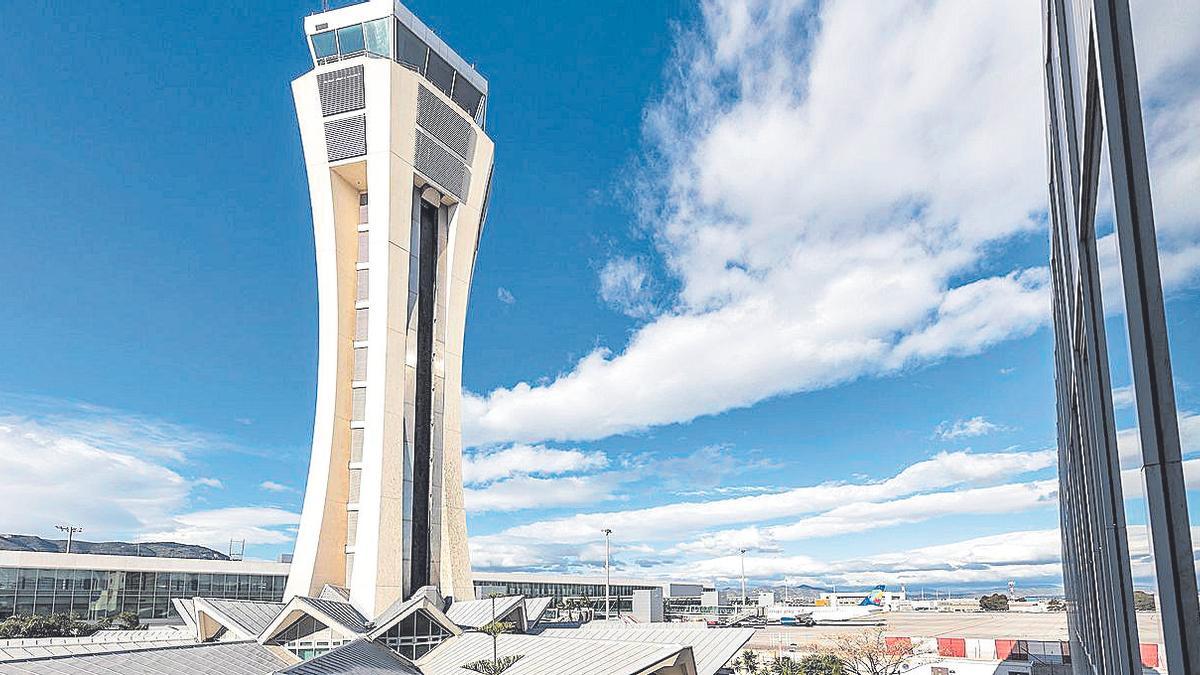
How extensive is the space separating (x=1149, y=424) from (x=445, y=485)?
144ft

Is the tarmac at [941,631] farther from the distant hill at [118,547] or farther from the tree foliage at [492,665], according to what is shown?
the distant hill at [118,547]

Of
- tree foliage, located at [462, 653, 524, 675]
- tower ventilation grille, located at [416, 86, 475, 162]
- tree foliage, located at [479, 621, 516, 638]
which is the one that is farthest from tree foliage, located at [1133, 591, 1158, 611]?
tower ventilation grille, located at [416, 86, 475, 162]

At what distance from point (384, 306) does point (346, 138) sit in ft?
27.8

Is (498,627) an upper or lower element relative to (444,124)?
lower

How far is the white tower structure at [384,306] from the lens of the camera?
40.9 metres

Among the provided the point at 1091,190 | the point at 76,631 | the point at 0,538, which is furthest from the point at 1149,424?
the point at 0,538

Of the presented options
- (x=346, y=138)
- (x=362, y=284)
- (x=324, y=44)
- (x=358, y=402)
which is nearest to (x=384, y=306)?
(x=362, y=284)

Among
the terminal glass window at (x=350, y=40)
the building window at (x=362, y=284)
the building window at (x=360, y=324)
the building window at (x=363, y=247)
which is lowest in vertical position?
the building window at (x=360, y=324)

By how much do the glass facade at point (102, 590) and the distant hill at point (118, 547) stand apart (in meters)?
47.4

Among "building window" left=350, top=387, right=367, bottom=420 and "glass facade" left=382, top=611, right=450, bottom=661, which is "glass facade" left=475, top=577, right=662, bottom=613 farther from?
"glass facade" left=382, top=611, right=450, bottom=661

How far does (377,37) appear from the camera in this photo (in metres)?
44.6

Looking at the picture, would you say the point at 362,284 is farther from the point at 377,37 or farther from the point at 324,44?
the point at 324,44

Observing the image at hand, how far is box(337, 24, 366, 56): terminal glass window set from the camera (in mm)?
44812

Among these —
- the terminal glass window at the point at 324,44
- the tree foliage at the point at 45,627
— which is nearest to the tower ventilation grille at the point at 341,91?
the terminal glass window at the point at 324,44
